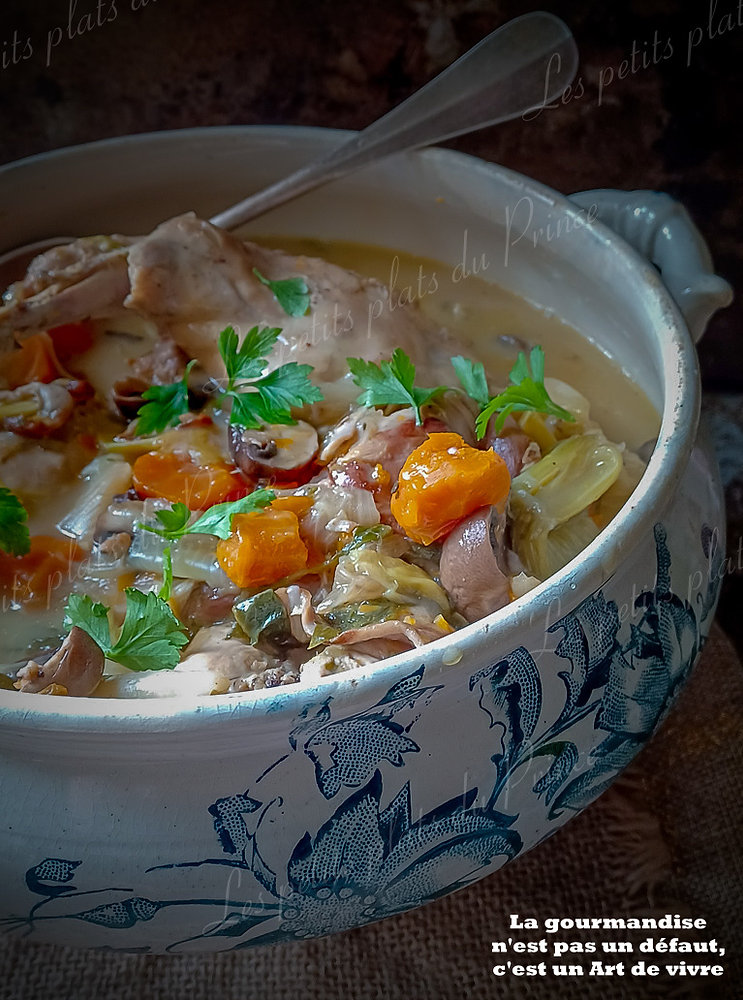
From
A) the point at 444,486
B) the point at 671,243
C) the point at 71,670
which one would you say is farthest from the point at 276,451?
the point at 671,243

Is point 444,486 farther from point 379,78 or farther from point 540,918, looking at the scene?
point 379,78

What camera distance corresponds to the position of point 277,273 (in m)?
1.54

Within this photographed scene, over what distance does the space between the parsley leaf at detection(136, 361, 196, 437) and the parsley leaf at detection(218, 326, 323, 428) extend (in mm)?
76

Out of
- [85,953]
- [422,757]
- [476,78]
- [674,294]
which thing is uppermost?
[476,78]

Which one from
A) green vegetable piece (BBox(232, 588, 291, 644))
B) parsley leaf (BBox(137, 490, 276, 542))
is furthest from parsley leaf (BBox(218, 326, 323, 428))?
green vegetable piece (BBox(232, 588, 291, 644))

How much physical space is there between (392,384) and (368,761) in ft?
1.80

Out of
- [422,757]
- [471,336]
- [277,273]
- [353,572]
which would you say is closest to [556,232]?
[471,336]

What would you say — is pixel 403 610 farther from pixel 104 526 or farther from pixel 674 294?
pixel 674 294

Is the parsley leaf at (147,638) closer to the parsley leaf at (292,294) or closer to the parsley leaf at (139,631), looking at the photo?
the parsley leaf at (139,631)

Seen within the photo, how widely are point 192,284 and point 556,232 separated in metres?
0.55

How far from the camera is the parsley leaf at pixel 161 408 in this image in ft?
4.66

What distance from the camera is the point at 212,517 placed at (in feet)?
3.94

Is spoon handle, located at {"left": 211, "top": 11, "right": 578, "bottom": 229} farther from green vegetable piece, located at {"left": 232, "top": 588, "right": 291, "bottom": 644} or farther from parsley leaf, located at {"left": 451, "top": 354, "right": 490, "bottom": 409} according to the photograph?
green vegetable piece, located at {"left": 232, "top": 588, "right": 291, "bottom": 644}

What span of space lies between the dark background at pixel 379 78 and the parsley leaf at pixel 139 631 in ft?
3.93
